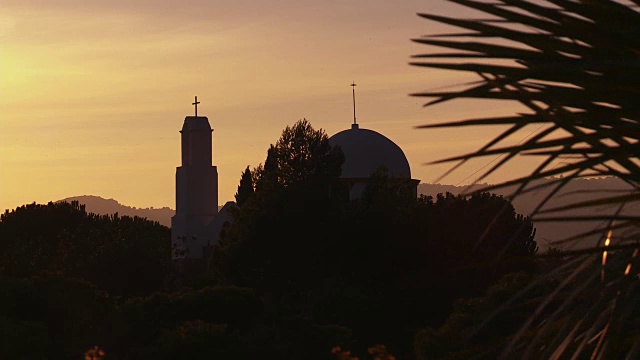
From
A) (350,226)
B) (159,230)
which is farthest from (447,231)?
(159,230)

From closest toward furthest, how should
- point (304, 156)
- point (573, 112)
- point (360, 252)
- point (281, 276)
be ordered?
1. point (573, 112)
2. point (360, 252)
3. point (281, 276)
4. point (304, 156)

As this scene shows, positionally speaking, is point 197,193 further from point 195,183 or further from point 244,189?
point 244,189

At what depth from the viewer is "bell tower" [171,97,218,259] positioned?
80562 millimetres

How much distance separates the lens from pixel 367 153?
68000 mm

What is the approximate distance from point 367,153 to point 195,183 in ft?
59.8

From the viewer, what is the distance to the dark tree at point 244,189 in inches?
2432

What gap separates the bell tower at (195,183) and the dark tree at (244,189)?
16.2 metres

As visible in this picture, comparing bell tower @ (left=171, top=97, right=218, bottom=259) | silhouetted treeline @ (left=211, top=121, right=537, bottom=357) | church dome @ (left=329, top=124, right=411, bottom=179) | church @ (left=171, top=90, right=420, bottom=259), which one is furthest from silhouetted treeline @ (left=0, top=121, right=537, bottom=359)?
bell tower @ (left=171, top=97, right=218, bottom=259)

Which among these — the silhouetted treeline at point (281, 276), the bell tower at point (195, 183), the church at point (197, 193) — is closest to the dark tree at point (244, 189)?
the silhouetted treeline at point (281, 276)

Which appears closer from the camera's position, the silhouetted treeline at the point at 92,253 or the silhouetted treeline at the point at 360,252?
the silhouetted treeline at the point at 360,252

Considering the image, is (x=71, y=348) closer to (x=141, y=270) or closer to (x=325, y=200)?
(x=325, y=200)

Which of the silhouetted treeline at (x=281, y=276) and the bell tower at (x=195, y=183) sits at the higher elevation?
the bell tower at (x=195, y=183)

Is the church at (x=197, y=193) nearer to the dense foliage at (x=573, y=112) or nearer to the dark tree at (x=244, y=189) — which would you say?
the dark tree at (x=244, y=189)

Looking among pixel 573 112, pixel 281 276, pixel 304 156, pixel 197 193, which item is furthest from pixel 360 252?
pixel 197 193
